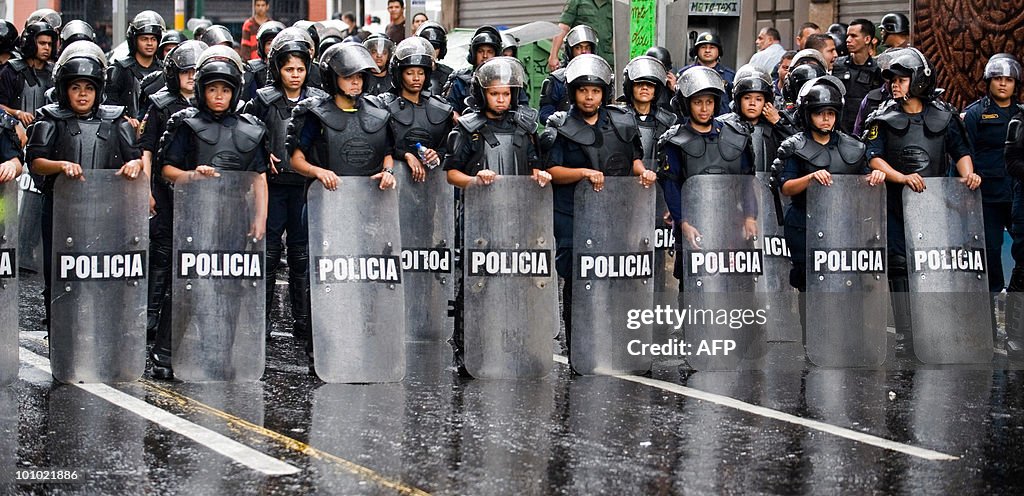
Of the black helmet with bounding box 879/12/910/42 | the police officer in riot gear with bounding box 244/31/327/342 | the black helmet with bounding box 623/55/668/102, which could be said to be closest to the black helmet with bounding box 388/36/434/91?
the police officer in riot gear with bounding box 244/31/327/342

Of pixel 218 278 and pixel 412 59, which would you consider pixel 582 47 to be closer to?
pixel 412 59

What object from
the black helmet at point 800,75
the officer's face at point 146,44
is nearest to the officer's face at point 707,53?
the black helmet at point 800,75

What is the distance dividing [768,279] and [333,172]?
2.91 m

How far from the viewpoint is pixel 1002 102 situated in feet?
34.3

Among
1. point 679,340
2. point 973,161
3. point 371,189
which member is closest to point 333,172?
point 371,189

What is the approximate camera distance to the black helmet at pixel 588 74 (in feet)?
30.4

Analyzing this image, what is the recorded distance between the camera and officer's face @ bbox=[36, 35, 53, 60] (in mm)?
13320

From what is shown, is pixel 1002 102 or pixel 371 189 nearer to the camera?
pixel 371 189

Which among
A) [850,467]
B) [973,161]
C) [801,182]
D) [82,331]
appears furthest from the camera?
[973,161]

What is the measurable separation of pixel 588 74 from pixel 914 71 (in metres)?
1.90

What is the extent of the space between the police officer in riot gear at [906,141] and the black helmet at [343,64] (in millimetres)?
2832

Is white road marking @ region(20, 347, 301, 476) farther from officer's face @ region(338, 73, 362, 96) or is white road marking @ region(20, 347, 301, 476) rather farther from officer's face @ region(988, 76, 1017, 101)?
officer's face @ region(988, 76, 1017, 101)

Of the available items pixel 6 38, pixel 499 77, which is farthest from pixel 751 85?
pixel 6 38

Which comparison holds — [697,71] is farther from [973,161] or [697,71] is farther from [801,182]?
[973,161]
